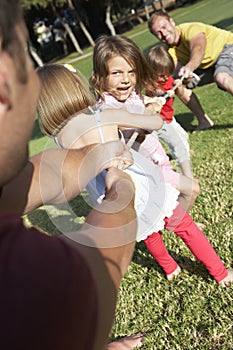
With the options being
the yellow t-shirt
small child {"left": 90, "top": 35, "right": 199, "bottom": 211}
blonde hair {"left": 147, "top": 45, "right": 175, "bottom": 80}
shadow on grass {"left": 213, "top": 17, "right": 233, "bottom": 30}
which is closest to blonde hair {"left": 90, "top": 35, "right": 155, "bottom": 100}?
small child {"left": 90, "top": 35, "right": 199, "bottom": 211}

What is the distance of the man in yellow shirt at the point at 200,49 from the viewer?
6.00 meters

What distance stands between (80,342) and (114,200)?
21.6 inches

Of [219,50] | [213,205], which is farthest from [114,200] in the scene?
[219,50]

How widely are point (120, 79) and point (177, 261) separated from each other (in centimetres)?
152

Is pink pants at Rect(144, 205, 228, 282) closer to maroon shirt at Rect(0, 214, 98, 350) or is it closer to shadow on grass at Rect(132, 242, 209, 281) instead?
shadow on grass at Rect(132, 242, 209, 281)

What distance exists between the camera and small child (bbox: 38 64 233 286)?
2583mm

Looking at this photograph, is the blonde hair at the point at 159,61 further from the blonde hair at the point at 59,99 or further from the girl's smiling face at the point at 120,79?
the blonde hair at the point at 59,99

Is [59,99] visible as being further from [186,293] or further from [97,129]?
[186,293]

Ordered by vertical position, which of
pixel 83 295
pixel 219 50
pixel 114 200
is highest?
pixel 83 295

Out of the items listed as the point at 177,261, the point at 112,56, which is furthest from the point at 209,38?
the point at 177,261

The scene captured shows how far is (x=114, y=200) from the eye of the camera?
1403mm

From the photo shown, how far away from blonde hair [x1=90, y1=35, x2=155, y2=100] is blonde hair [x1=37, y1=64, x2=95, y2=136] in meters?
0.76

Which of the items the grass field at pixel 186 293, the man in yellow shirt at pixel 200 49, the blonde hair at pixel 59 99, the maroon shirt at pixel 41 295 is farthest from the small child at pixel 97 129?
the man in yellow shirt at pixel 200 49

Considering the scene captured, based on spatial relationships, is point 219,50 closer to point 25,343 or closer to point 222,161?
point 222,161
